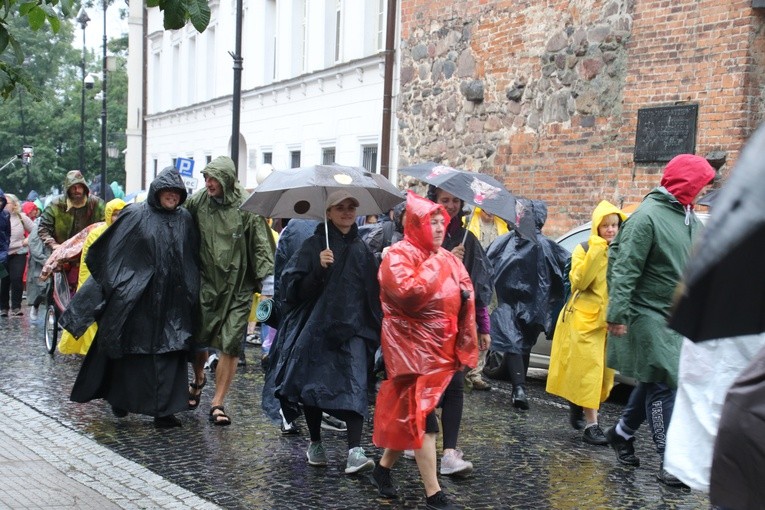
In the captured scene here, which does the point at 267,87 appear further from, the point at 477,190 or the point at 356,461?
the point at 356,461

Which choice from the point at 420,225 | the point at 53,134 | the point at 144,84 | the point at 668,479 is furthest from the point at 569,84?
the point at 53,134

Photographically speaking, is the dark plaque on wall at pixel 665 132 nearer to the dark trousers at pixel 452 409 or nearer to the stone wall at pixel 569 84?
the stone wall at pixel 569 84

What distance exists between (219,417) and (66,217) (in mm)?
5341

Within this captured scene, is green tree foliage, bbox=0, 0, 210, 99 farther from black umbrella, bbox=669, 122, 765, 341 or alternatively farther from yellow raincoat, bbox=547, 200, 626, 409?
yellow raincoat, bbox=547, 200, 626, 409

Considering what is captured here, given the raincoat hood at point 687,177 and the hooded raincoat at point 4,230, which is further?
the hooded raincoat at point 4,230

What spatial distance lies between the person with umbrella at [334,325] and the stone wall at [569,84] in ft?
24.2

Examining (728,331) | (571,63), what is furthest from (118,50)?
(728,331)

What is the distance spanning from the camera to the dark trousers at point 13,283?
16812mm

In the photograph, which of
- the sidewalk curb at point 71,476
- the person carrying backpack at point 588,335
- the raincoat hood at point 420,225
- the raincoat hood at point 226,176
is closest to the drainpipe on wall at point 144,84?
the raincoat hood at point 226,176

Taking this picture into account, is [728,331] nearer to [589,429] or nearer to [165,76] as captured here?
[589,429]

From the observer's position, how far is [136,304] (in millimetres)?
8344

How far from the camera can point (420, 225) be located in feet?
20.5

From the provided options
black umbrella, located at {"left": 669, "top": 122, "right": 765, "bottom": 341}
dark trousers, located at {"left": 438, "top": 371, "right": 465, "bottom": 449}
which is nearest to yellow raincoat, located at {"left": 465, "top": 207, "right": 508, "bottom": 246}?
dark trousers, located at {"left": 438, "top": 371, "right": 465, "bottom": 449}

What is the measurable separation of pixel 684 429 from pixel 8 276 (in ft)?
45.1
